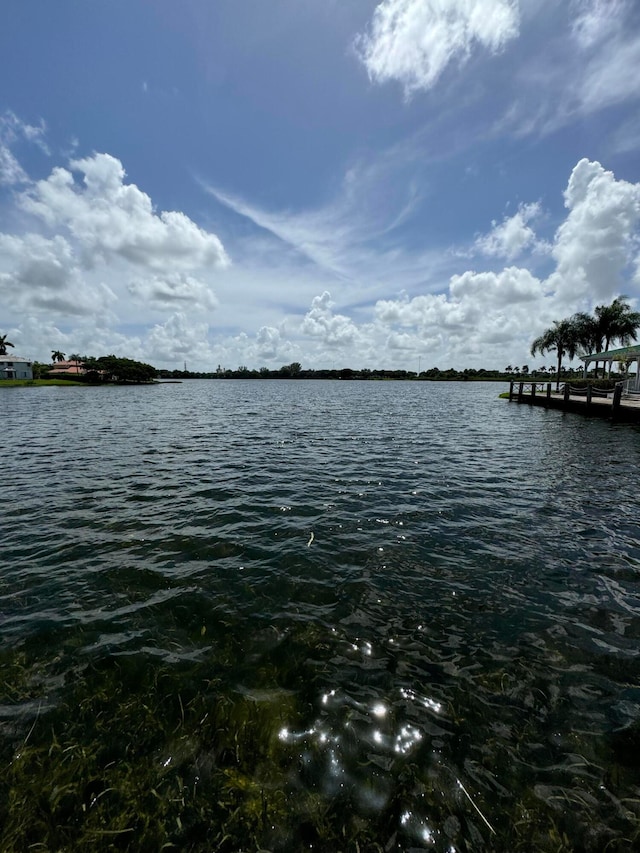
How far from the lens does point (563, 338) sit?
80.2m

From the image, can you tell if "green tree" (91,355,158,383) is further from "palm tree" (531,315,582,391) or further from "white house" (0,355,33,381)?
"palm tree" (531,315,582,391)

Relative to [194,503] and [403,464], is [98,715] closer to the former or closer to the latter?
[194,503]

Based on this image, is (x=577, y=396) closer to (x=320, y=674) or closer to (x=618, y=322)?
(x=618, y=322)

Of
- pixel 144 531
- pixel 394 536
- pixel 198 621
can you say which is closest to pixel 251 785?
pixel 198 621

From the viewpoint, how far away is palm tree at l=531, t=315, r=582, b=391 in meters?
77.9

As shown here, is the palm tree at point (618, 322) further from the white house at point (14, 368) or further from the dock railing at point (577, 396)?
the white house at point (14, 368)

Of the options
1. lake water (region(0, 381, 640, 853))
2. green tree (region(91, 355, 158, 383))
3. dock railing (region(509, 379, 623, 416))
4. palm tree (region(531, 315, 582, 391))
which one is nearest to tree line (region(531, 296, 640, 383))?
palm tree (region(531, 315, 582, 391))

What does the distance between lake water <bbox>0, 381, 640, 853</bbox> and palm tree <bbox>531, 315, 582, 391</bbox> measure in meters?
82.6

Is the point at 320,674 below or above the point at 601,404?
below

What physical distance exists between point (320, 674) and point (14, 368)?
181m

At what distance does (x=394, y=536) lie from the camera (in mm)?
10008

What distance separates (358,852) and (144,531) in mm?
8880

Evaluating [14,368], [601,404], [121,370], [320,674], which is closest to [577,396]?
[601,404]

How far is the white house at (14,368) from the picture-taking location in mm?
137875
